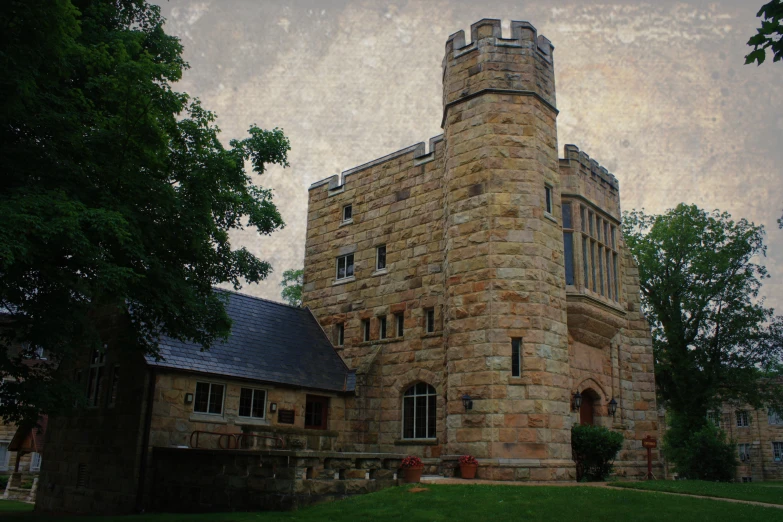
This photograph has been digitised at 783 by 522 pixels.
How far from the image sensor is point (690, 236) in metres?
34.2

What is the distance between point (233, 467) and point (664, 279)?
27.7 m

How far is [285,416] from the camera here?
19.8 meters

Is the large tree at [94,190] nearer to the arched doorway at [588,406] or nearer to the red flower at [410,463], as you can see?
the red flower at [410,463]

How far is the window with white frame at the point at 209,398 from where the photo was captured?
17891 mm

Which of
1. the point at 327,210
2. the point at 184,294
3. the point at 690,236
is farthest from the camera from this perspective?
the point at 690,236

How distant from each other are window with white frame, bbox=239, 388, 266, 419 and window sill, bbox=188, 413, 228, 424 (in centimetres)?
68

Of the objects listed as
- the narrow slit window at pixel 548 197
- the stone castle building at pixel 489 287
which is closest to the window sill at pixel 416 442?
the stone castle building at pixel 489 287

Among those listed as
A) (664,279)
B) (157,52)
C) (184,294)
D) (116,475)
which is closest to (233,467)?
(184,294)

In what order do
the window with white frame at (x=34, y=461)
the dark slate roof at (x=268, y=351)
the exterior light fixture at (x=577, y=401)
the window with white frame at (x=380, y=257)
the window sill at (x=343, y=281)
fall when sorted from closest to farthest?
the dark slate roof at (x=268, y=351)
the exterior light fixture at (x=577, y=401)
the window with white frame at (x=380, y=257)
the window sill at (x=343, y=281)
the window with white frame at (x=34, y=461)

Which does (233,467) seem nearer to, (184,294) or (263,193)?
(184,294)

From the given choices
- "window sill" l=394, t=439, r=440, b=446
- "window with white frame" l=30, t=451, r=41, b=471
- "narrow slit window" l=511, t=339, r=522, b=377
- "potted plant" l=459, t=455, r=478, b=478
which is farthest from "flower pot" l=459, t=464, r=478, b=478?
"window with white frame" l=30, t=451, r=41, b=471

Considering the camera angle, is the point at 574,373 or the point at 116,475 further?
the point at 574,373

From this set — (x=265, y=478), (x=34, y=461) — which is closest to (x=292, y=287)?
(x=34, y=461)

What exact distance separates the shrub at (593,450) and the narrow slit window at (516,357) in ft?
8.75
